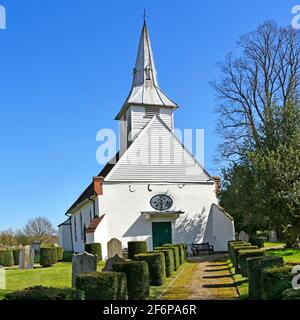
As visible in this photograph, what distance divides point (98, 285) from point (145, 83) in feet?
101

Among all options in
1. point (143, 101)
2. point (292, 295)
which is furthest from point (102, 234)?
point (292, 295)

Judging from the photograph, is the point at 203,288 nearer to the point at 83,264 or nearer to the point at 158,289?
the point at 158,289

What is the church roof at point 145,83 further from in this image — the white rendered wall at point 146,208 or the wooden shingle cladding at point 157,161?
the white rendered wall at point 146,208

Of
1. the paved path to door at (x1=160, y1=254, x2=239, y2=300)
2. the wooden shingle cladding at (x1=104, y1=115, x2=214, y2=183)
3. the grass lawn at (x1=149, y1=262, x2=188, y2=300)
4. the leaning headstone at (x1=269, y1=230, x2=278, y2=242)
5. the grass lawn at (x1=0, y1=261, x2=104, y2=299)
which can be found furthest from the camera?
the leaning headstone at (x1=269, y1=230, x2=278, y2=242)

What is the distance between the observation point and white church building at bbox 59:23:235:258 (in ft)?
99.3

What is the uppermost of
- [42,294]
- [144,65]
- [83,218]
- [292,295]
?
[144,65]

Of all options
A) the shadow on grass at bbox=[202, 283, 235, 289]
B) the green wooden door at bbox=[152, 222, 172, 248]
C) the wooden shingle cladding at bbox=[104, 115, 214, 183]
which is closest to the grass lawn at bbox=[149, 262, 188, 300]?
the shadow on grass at bbox=[202, 283, 235, 289]

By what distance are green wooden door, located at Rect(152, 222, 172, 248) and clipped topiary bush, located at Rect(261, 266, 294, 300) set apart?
22.7 meters

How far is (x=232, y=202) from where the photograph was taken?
27.6m

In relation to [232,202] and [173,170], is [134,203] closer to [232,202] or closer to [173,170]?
[173,170]

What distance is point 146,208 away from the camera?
3091cm

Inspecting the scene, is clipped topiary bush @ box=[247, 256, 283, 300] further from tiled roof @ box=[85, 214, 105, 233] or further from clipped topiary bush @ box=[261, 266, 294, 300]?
tiled roof @ box=[85, 214, 105, 233]
